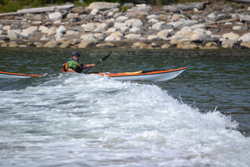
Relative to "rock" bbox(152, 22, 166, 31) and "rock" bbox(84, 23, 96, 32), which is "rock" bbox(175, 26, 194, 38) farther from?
"rock" bbox(84, 23, 96, 32)

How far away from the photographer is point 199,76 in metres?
10.4

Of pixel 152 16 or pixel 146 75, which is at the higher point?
pixel 152 16

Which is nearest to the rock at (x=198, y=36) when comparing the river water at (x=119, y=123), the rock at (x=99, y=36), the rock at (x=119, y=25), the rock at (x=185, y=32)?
the rock at (x=185, y=32)

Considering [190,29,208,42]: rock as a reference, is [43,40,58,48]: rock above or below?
below

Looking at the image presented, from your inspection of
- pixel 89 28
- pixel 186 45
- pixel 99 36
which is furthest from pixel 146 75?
pixel 89 28

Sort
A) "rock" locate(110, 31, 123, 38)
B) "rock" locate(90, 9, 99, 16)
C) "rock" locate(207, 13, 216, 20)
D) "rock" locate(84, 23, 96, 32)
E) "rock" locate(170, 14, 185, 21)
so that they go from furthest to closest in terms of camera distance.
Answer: "rock" locate(90, 9, 99, 16)
"rock" locate(170, 14, 185, 21)
"rock" locate(207, 13, 216, 20)
"rock" locate(84, 23, 96, 32)
"rock" locate(110, 31, 123, 38)

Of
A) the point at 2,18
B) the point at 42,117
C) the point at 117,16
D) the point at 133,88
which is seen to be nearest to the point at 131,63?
the point at 133,88

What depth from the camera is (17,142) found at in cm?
369

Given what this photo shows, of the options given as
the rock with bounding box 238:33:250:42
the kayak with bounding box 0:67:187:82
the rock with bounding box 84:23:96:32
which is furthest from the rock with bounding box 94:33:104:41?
the kayak with bounding box 0:67:187:82

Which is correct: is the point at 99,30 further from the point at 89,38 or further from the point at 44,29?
the point at 44,29

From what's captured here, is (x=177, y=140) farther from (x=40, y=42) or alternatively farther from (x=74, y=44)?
(x=40, y=42)

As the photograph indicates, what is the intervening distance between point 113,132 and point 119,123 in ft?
1.48

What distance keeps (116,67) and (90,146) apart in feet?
30.4

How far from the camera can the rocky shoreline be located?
2075 centimetres
